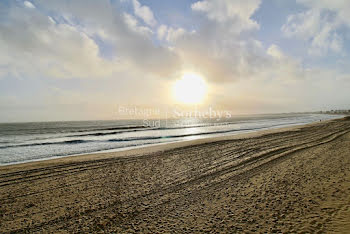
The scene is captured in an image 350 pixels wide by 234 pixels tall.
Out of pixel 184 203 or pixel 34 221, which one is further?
pixel 184 203

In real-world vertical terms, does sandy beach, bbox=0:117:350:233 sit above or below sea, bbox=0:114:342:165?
above

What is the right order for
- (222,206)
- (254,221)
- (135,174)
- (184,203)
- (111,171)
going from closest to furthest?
(254,221) → (222,206) → (184,203) → (135,174) → (111,171)

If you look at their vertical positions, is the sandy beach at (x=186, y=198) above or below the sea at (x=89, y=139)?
above

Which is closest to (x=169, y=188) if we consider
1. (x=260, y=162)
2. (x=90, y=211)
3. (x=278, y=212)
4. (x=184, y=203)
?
(x=184, y=203)

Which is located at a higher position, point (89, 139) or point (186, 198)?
point (186, 198)

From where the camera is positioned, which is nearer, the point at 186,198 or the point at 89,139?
the point at 186,198

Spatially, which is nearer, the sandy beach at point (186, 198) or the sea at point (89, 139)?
the sandy beach at point (186, 198)

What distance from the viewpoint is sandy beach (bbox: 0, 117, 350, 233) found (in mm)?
5047

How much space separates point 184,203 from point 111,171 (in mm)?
6461

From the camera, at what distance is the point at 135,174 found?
1016 cm

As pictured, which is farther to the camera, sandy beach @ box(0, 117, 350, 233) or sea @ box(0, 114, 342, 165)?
sea @ box(0, 114, 342, 165)

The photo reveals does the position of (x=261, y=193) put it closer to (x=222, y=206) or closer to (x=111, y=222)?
(x=222, y=206)

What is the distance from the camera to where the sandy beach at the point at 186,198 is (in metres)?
5.05

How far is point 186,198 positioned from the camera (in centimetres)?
→ 673
